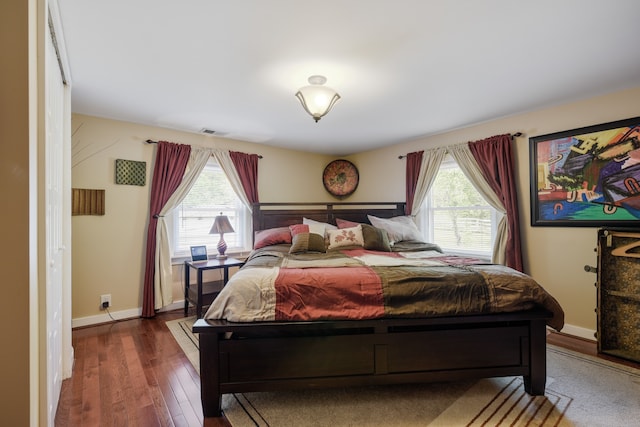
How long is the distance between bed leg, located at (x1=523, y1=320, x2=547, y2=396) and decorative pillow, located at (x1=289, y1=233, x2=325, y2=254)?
1757mm

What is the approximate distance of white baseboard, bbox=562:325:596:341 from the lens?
2.69 meters

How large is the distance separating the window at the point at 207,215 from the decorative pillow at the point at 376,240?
1860 millimetres

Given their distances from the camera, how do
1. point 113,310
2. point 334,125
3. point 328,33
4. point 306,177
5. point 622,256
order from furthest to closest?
1. point 306,177
2. point 334,125
3. point 113,310
4. point 622,256
5. point 328,33

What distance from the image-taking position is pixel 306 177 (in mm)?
4836

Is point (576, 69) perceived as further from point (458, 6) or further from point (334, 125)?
point (334, 125)

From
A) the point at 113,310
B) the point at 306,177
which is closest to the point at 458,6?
the point at 306,177

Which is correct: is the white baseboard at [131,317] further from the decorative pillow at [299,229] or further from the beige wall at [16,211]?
the beige wall at [16,211]

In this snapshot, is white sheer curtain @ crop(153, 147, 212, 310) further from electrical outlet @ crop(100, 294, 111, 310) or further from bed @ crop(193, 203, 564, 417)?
bed @ crop(193, 203, 564, 417)

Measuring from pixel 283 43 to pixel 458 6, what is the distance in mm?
998

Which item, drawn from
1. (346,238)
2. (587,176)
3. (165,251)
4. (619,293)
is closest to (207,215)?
(165,251)

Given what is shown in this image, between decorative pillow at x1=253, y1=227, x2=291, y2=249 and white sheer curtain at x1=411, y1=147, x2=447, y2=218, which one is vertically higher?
white sheer curtain at x1=411, y1=147, x2=447, y2=218

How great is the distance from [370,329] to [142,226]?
2916 millimetres

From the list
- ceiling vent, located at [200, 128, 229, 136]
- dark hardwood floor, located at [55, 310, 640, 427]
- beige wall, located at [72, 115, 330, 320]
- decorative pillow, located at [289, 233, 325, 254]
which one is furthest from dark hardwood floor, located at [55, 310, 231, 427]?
ceiling vent, located at [200, 128, 229, 136]

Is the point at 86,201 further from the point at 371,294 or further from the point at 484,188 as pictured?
the point at 484,188
